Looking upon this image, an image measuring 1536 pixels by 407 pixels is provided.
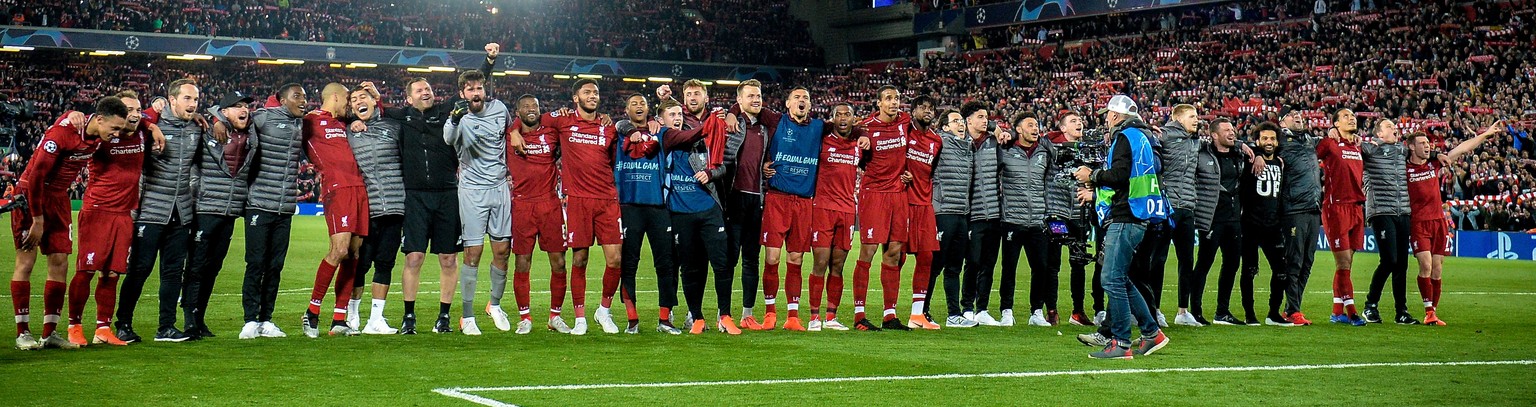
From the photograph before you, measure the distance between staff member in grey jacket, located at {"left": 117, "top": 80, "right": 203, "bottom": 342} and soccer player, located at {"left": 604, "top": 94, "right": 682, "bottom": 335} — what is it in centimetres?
322

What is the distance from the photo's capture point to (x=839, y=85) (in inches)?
2418

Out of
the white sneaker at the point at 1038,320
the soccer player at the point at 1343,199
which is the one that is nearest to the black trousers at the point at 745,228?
the white sneaker at the point at 1038,320

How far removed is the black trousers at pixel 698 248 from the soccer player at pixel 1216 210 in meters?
4.22

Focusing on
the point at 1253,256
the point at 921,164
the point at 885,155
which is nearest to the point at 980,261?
the point at 921,164

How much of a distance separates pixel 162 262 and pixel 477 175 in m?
2.40

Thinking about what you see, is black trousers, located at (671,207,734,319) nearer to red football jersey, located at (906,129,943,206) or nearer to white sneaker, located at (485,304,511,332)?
white sneaker, located at (485,304,511,332)

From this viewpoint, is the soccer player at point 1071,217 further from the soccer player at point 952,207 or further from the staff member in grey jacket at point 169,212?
the staff member in grey jacket at point 169,212

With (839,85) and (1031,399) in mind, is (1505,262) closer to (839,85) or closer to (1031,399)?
(1031,399)

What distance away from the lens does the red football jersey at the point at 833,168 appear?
11898mm

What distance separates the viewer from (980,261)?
43.0 ft

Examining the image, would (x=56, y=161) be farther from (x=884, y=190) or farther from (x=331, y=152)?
(x=884, y=190)

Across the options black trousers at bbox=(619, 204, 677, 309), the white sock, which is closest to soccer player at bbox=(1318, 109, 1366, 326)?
black trousers at bbox=(619, 204, 677, 309)

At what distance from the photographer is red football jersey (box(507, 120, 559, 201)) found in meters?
11.5

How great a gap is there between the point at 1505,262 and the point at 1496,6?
53.3 ft
